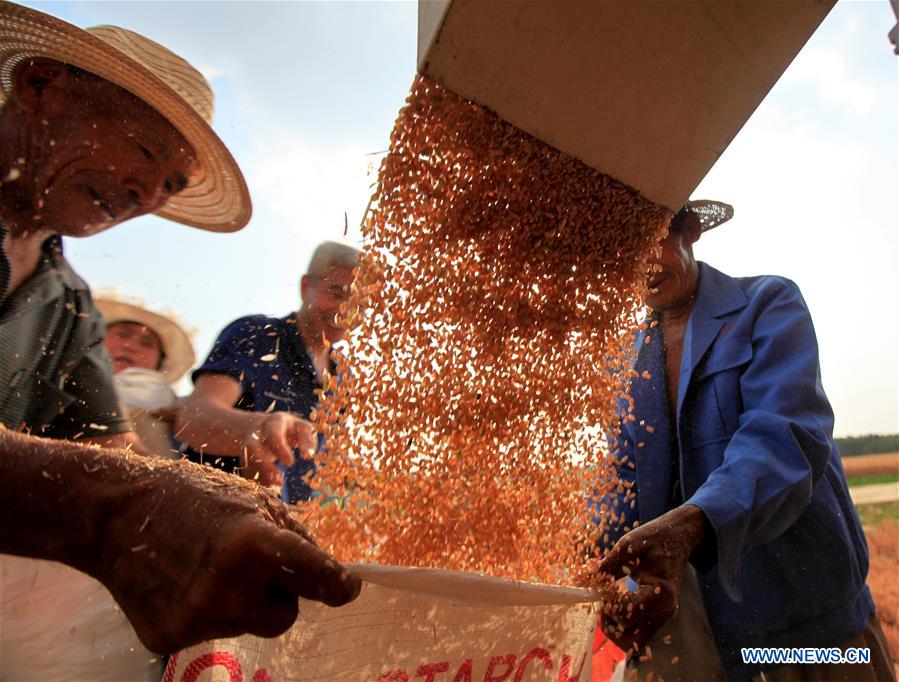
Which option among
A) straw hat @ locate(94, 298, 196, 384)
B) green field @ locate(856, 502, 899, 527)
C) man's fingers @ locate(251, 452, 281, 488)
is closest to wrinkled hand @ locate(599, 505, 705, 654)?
man's fingers @ locate(251, 452, 281, 488)

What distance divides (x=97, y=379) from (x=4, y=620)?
2.81 ft

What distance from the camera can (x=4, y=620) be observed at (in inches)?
56.1

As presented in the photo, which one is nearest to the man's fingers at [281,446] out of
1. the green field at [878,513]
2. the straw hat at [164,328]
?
the straw hat at [164,328]

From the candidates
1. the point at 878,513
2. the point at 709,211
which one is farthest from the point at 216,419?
the point at 878,513

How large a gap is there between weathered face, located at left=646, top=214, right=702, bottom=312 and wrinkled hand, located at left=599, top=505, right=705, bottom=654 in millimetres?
1208

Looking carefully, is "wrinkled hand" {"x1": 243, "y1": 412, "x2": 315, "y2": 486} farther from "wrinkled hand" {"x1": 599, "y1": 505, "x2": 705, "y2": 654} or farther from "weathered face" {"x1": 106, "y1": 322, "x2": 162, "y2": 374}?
"weathered face" {"x1": 106, "y1": 322, "x2": 162, "y2": 374}

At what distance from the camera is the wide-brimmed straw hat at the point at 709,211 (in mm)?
2650

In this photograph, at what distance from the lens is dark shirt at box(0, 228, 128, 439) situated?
181 cm

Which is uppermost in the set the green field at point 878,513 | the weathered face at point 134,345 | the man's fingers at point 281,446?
the weathered face at point 134,345

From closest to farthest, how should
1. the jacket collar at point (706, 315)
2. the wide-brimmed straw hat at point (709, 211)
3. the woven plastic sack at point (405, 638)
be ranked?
1. the woven plastic sack at point (405, 638)
2. the jacket collar at point (706, 315)
3. the wide-brimmed straw hat at point (709, 211)

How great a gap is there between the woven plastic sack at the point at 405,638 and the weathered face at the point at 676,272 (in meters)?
1.54

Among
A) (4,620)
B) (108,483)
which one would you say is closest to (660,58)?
(108,483)

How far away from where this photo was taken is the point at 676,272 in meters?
2.55

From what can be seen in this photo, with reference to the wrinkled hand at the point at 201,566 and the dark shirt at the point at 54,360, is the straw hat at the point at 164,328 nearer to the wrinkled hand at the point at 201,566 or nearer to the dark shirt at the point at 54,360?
the dark shirt at the point at 54,360
